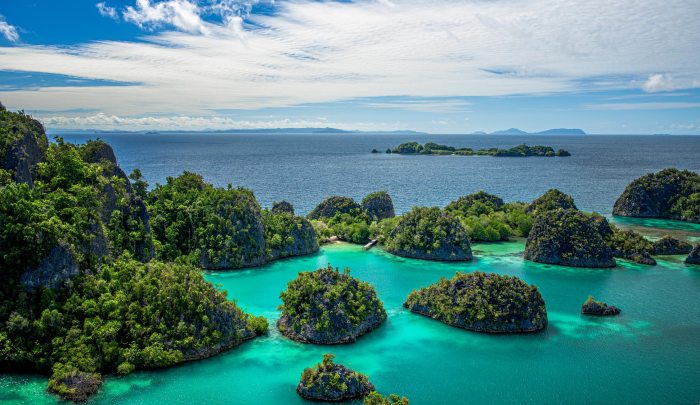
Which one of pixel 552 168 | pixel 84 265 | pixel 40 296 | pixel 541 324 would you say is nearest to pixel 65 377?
pixel 40 296

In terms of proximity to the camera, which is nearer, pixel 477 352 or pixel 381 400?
pixel 381 400

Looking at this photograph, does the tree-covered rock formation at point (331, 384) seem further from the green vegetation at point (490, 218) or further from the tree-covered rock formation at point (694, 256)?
the tree-covered rock formation at point (694, 256)

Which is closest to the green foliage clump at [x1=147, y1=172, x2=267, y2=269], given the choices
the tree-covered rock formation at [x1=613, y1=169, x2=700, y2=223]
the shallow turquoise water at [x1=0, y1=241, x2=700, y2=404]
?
the shallow turquoise water at [x1=0, y1=241, x2=700, y2=404]

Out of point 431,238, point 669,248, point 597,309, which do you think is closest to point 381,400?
point 597,309

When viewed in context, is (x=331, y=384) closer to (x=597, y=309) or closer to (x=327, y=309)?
(x=327, y=309)

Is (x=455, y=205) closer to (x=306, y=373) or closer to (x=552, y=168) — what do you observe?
(x=306, y=373)

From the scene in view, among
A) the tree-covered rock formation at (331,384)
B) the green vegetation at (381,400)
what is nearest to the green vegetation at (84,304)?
the tree-covered rock formation at (331,384)
